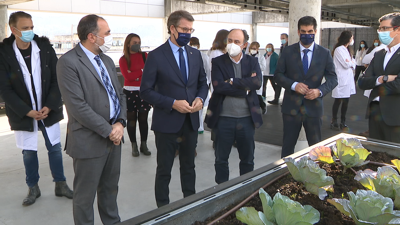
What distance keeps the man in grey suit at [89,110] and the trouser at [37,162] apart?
1.12 m

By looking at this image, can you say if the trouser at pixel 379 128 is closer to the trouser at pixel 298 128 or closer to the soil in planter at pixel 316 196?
the trouser at pixel 298 128

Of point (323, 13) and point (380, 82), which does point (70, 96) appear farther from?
point (323, 13)

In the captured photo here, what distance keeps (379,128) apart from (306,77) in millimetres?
834

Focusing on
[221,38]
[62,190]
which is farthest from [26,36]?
[221,38]

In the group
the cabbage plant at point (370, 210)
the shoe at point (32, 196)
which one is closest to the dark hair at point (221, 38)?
the shoe at point (32, 196)

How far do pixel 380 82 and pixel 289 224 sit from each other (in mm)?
2482

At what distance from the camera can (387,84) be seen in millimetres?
3084

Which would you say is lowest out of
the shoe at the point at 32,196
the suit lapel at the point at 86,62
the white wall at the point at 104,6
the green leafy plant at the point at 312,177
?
the shoe at the point at 32,196

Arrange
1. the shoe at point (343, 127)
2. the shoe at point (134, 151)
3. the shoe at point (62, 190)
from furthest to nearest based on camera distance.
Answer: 1. the shoe at point (343, 127)
2. the shoe at point (134, 151)
3. the shoe at point (62, 190)

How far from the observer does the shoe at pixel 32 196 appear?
3.30 metres

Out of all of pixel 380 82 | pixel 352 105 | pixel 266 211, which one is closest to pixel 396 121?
pixel 380 82

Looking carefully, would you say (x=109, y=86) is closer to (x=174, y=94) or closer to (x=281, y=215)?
(x=174, y=94)

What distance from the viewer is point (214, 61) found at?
3.32 metres

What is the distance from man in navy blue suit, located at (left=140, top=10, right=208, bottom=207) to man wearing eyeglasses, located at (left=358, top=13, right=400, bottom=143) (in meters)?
1.62
